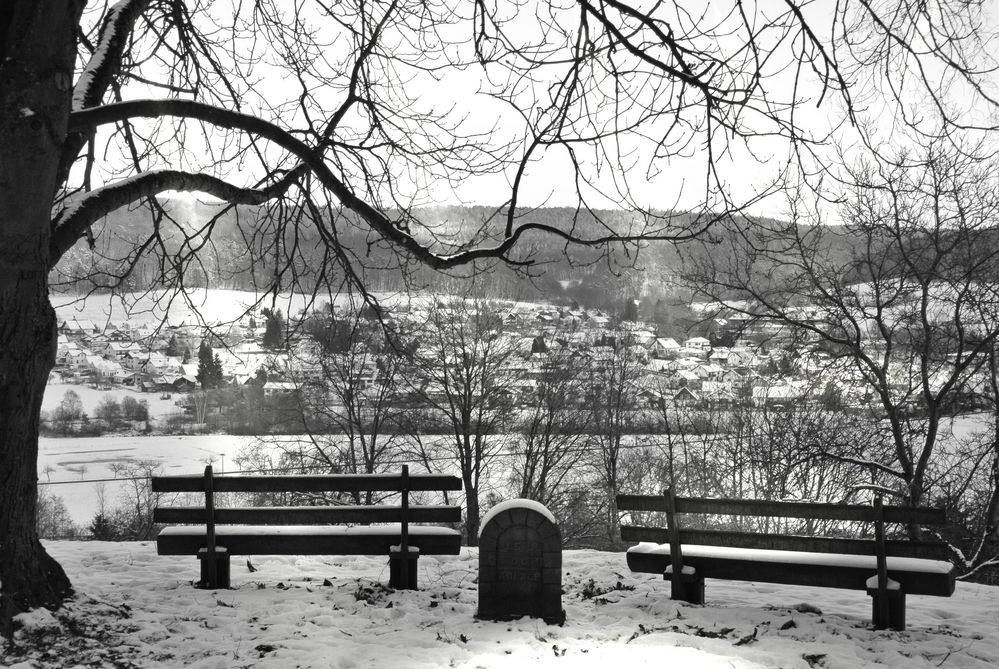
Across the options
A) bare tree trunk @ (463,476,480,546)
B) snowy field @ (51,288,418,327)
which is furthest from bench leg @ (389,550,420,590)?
bare tree trunk @ (463,476,480,546)

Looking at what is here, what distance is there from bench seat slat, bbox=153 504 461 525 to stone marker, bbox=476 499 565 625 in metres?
1.00

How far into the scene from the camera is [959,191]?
48.8ft

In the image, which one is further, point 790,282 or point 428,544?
point 790,282

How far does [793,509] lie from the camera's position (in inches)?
258

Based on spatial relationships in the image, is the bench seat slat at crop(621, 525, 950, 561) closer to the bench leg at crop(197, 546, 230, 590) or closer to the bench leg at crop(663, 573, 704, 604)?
the bench leg at crop(663, 573, 704, 604)

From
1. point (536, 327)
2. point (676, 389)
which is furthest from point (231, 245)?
point (676, 389)

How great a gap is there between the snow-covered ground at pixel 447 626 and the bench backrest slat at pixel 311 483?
0.92m

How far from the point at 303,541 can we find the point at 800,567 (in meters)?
4.53

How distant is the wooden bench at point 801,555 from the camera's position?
19.8 ft

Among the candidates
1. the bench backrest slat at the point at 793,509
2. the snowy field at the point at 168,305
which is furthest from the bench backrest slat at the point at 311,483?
the bench backrest slat at the point at 793,509

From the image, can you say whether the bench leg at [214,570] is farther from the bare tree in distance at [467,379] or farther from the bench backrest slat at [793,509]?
the bare tree in distance at [467,379]

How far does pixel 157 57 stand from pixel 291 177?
2488 millimetres

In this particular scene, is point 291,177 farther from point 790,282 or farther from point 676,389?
point 676,389

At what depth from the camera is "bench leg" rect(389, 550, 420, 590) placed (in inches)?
281
